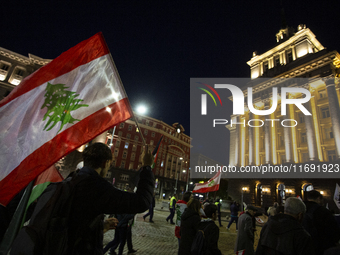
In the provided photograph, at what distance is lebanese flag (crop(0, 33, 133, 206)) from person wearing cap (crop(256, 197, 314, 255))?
2.92 meters

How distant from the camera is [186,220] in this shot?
404 centimetres

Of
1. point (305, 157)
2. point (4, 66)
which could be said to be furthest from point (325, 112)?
point (4, 66)

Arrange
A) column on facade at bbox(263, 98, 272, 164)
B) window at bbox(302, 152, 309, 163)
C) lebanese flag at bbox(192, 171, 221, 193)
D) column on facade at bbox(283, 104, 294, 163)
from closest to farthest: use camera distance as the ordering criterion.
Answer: lebanese flag at bbox(192, 171, 221, 193) < window at bbox(302, 152, 309, 163) < column on facade at bbox(283, 104, 294, 163) < column on facade at bbox(263, 98, 272, 164)

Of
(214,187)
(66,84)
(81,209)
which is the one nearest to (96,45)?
(66,84)

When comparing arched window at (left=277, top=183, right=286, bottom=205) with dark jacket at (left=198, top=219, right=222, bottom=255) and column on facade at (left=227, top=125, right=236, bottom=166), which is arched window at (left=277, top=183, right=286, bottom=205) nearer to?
column on facade at (left=227, top=125, right=236, bottom=166)

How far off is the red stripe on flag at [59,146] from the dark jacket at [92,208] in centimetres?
87

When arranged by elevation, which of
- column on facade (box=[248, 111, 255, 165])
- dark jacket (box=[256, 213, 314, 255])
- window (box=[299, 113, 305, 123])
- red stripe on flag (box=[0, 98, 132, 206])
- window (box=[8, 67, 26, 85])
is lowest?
dark jacket (box=[256, 213, 314, 255])

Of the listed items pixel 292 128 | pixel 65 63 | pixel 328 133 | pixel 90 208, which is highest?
pixel 292 128

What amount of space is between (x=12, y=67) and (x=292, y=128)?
178 feet

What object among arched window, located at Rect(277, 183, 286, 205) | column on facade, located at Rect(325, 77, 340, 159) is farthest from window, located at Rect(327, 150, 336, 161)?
arched window, located at Rect(277, 183, 286, 205)

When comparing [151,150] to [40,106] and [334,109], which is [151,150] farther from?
[40,106]

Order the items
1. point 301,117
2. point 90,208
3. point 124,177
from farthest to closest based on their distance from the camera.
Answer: point 124,177
point 301,117
point 90,208

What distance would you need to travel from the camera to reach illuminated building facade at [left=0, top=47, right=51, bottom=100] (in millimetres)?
36594

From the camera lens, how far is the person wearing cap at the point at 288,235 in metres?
2.65
